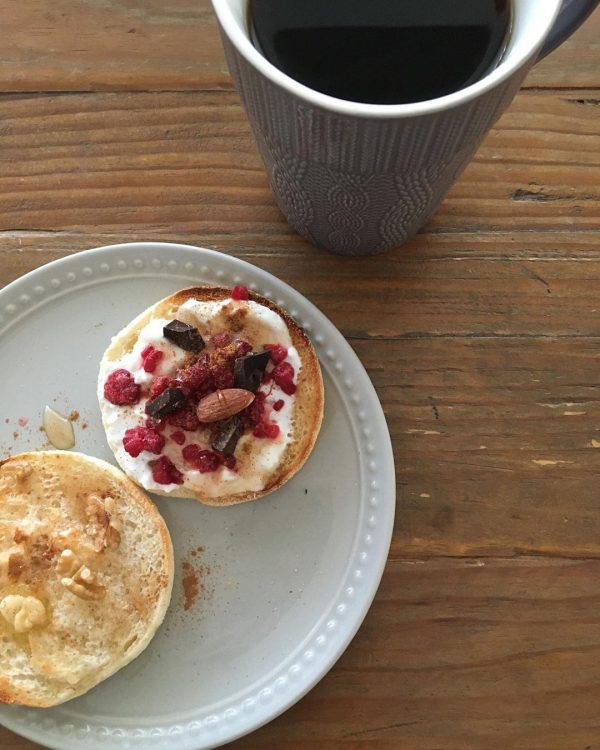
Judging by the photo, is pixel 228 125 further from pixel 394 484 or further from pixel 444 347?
pixel 394 484

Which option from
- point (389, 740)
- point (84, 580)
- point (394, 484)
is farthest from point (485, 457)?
point (84, 580)

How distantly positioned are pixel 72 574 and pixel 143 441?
29 centimetres

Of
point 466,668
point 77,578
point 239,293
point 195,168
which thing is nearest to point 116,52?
point 195,168

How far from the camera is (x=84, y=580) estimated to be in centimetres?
141

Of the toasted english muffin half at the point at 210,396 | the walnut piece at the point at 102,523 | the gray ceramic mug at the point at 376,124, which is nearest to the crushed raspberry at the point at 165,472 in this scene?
the toasted english muffin half at the point at 210,396

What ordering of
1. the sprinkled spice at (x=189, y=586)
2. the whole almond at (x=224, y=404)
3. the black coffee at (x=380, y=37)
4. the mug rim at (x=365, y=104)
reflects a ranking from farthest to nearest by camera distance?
the sprinkled spice at (x=189, y=586) → the whole almond at (x=224, y=404) → the black coffee at (x=380, y=37) → the mug rim at (x=365, y=104)

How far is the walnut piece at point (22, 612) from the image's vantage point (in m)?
1.40

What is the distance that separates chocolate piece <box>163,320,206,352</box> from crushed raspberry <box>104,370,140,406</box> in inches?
4.4

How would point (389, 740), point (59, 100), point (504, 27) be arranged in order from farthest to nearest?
point (59, 100) < point (389, 740) < point (504, 27)

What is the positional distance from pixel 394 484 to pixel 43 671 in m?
0.75

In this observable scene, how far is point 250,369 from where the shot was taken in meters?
1.40

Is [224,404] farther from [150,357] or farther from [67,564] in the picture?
[67,564]

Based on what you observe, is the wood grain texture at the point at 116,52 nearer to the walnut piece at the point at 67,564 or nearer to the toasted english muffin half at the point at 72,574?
the toasted english muffin half at the point at 72,574

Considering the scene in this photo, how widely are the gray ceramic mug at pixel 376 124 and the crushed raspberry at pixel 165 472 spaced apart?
0.56 m
